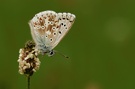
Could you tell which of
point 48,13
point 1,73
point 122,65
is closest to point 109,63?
point 122,65

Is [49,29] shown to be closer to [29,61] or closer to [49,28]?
[49,28]

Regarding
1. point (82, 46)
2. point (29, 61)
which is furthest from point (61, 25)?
point (82, 46)

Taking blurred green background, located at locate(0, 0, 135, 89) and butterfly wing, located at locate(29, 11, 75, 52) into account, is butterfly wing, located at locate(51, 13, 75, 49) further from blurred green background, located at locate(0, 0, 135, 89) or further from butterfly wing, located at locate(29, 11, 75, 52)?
blurred green background, located at locate(0, 0, 135, 89)

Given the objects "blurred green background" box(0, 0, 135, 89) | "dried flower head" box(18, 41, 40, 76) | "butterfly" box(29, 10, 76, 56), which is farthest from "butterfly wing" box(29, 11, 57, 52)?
"blurred green background" box(0, 0, 135, 89)

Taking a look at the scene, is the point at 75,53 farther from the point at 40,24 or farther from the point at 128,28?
the point at 40,24

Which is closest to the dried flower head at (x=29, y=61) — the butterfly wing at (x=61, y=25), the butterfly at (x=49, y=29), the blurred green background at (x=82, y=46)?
the butterfly at (x=49, y=29)

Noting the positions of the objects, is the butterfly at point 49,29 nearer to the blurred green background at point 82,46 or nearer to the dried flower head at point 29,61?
the dried flower head at point 29,61
